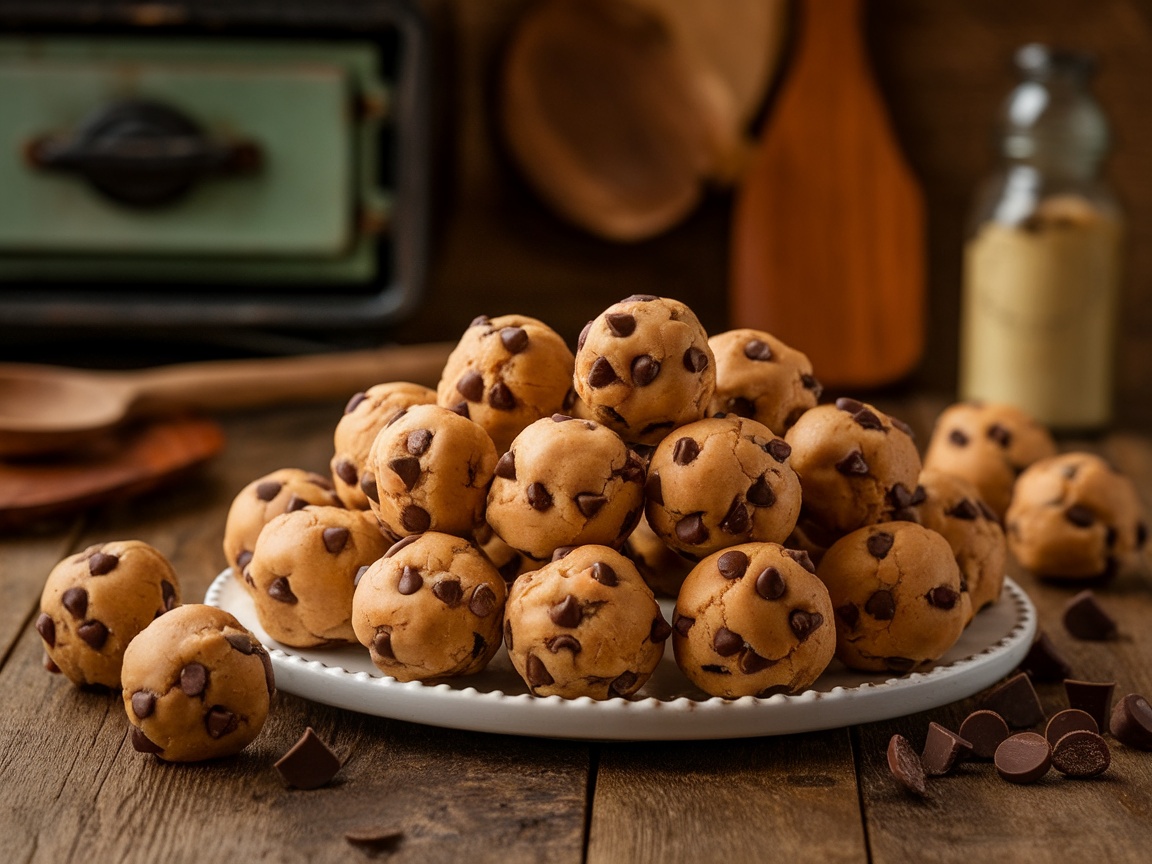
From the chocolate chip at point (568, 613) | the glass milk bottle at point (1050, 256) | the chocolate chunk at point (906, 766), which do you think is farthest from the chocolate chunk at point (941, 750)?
the glass milk bottle at point (1050, 256)

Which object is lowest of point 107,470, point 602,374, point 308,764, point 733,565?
point 107,470

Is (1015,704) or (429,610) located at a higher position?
(429,610)

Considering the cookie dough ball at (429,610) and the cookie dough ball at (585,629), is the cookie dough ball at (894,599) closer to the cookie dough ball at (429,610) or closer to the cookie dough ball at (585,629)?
the cookie dough ball at (585,629)

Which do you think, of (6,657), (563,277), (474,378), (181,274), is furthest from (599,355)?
(563,277)

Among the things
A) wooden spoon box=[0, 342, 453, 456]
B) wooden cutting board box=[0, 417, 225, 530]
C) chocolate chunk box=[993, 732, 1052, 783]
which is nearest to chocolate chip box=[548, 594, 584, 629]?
chocolate chunk box=[993, 732, 1052, 783]

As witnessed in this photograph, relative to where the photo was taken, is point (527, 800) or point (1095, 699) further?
point (1095, 699)

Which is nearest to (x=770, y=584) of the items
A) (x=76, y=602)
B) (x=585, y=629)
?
(x=585, y=629)

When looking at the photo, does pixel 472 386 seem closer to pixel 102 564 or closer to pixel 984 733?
pixel 102 564
